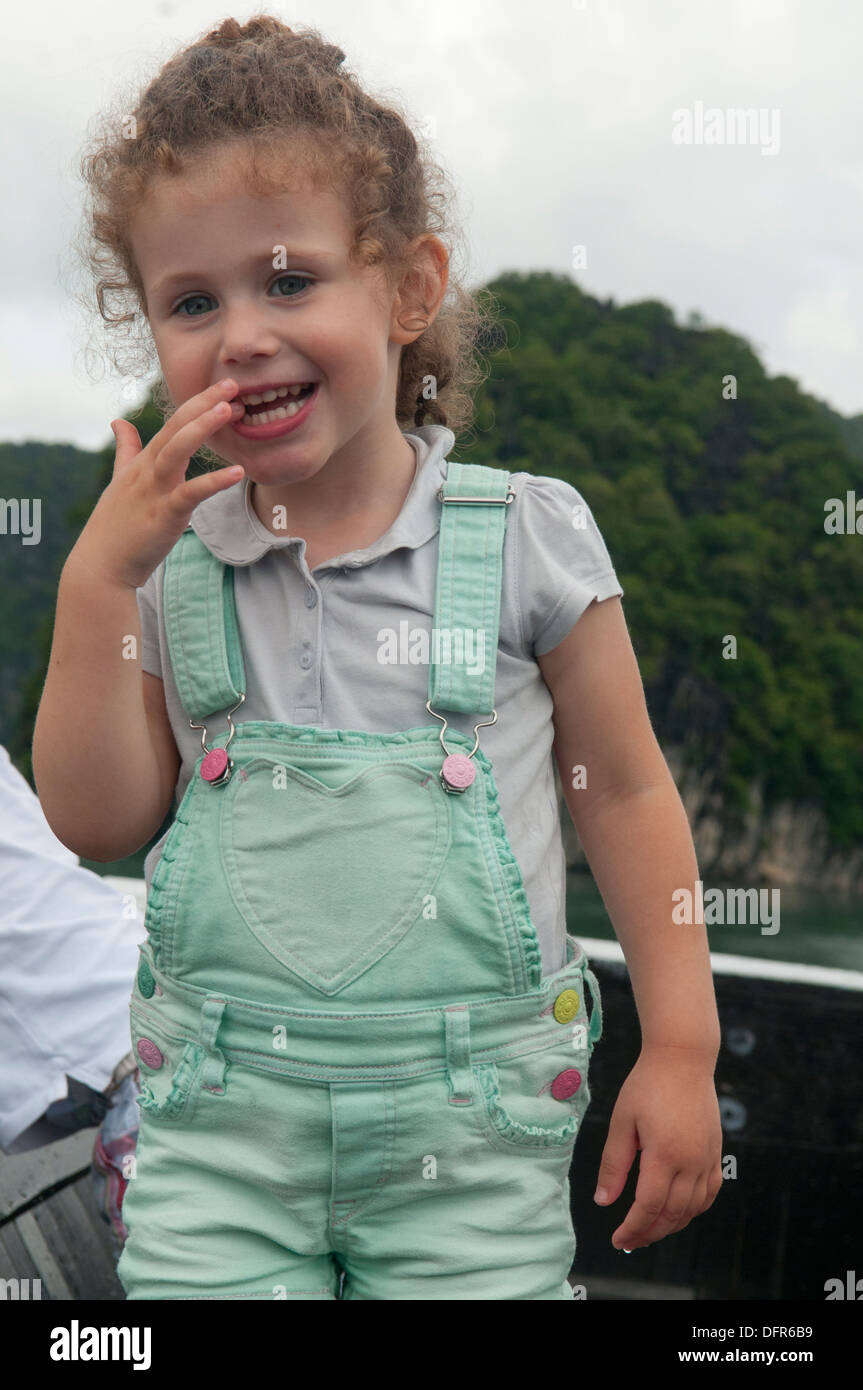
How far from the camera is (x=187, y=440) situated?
1380mm

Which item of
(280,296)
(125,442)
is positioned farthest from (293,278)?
(125,442)

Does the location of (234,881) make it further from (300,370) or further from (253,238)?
(253,238)

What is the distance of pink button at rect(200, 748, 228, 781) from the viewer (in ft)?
4.91

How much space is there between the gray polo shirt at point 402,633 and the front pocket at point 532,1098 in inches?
4.2

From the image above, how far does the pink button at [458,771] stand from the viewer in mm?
1468

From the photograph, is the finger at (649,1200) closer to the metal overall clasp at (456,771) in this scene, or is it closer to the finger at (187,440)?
the metal overall clasp at (456,771)

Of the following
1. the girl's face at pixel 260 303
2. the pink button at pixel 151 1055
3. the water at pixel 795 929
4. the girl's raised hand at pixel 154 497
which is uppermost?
the girl's face at pixel 260 303

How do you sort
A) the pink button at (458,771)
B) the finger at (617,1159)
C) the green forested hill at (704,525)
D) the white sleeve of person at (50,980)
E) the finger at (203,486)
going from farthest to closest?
the green forested hill at (704,525) → the white sleeve of person at (50,980) → the finger at (617,1159) → the pink button at (458,771) → the finger at (203,486)

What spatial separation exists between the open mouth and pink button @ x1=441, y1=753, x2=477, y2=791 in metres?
0.39

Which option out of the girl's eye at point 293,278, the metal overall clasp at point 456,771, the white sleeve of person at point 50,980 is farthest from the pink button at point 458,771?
the white sleeve of person at point 50,980

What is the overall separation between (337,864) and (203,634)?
A: 0.29m

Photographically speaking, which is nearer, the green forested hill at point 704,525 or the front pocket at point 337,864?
the front pocket at point 337,864

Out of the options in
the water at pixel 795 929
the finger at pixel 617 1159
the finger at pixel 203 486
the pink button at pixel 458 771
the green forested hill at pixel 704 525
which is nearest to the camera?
the finger at pixel 203 486

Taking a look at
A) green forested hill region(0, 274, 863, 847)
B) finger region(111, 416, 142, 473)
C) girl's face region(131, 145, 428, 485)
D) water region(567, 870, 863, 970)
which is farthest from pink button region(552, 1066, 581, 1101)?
green forested hill region(0, 274, 863, 847)
